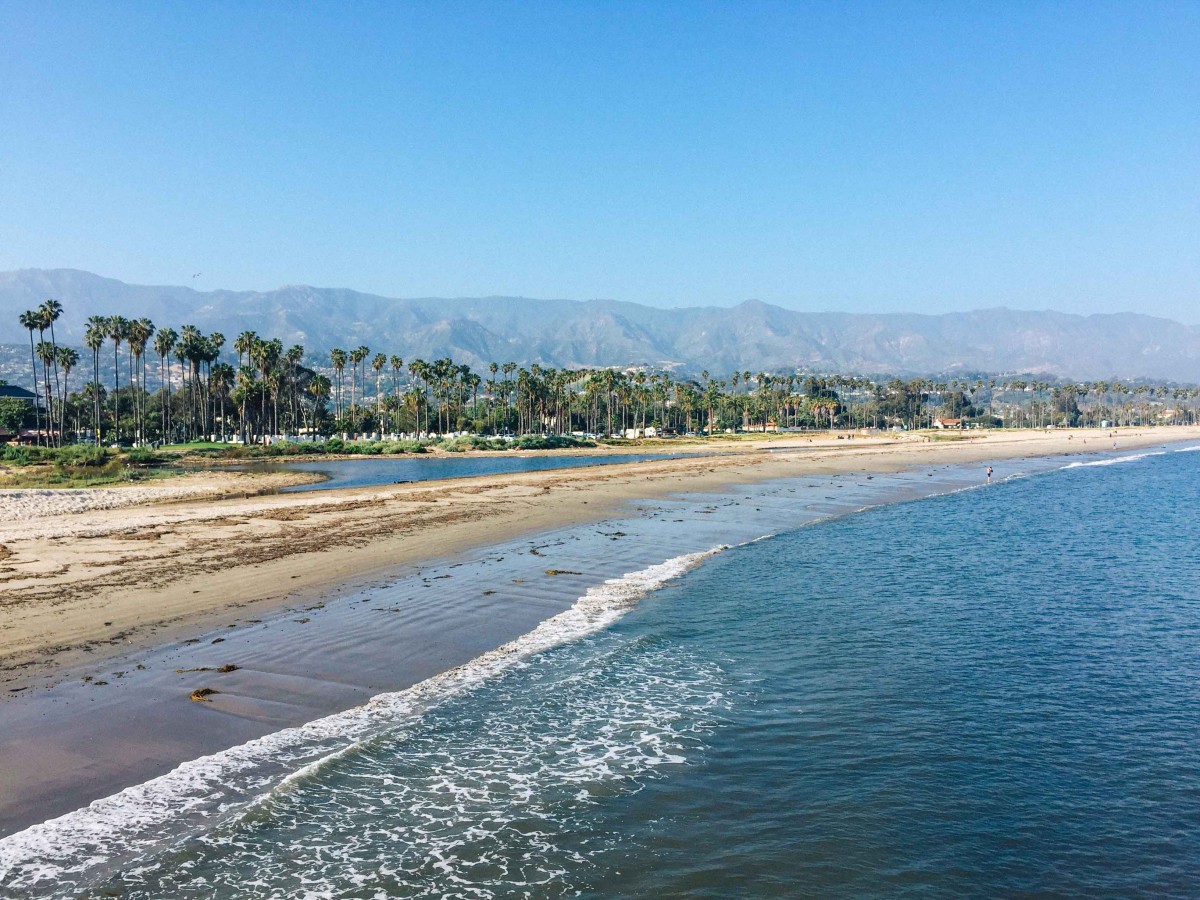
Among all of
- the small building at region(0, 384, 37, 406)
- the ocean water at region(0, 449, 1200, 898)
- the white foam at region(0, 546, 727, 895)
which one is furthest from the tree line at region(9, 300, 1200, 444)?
the ocean water at region(0, 449, 1200, 898)

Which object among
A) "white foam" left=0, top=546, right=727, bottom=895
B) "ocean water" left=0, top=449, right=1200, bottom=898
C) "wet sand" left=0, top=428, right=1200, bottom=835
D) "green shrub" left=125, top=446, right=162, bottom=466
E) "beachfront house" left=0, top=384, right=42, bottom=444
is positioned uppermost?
"beachfront house" left=0, top=384, right=42, bottom=444

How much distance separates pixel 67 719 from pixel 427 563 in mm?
14322

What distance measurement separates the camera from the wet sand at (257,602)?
1164 cm

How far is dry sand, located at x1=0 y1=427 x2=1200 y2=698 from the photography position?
677 inches

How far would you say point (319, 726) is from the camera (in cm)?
1209

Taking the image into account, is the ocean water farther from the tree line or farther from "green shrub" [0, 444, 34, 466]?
the tree line

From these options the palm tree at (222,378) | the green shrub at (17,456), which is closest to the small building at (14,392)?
the palm tree at (222,378)

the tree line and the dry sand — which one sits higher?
the tree line

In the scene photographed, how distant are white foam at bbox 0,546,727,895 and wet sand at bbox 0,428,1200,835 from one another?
46 centimetres

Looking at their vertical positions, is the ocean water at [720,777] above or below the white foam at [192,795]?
below

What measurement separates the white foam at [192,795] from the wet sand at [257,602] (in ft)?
1.50

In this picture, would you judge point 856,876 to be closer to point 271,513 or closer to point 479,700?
point 479,700

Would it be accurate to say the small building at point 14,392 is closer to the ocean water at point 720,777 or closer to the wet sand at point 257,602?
the wet sand at point 257,602

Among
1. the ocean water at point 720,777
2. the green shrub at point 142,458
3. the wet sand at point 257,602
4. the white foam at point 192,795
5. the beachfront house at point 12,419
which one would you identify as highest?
the beachfront house at point 12,419
